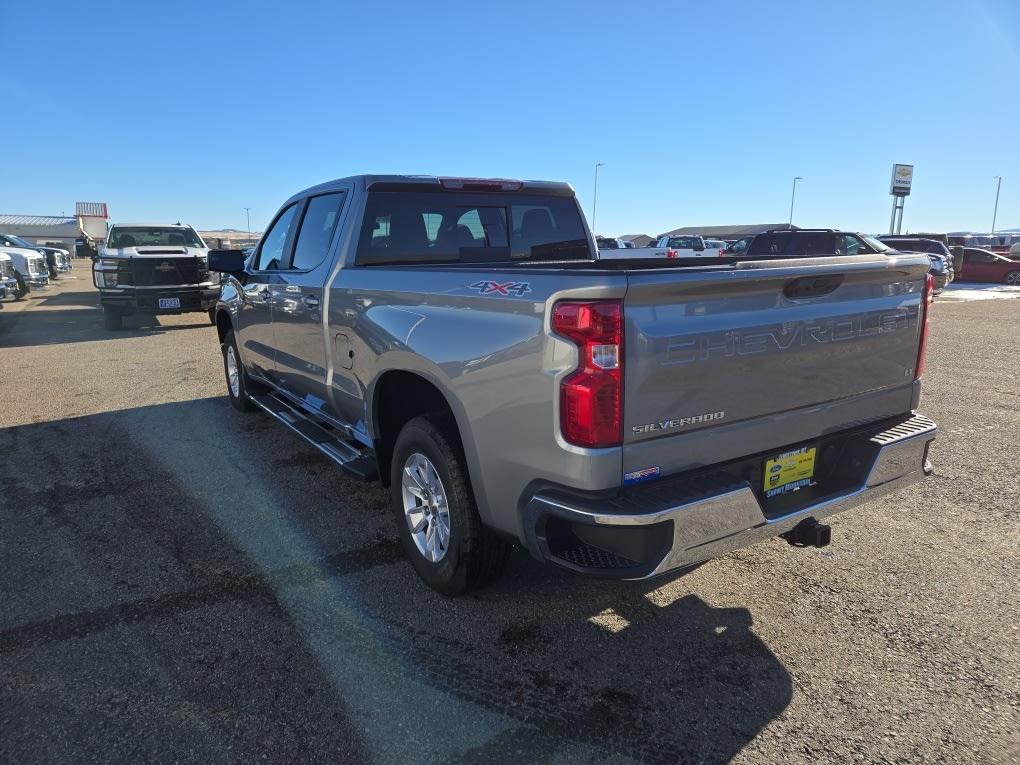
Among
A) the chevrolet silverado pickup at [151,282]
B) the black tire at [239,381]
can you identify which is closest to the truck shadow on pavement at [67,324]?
the chevrolet silverado pickup at [151,282]

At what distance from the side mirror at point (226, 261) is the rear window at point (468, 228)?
79.0 inches

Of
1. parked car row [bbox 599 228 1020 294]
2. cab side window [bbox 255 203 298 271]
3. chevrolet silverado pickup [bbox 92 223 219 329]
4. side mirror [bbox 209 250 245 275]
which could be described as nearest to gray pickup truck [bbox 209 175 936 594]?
parked car row [bbox 599 228 1020 294]

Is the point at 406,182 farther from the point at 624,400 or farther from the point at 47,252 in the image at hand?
the point at 47,252

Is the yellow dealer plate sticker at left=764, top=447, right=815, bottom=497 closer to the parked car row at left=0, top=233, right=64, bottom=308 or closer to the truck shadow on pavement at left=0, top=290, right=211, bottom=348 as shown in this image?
the truck shadow on pavement at left=0, top=290, right=211, bottom=348

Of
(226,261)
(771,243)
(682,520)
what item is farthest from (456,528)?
(771,243)

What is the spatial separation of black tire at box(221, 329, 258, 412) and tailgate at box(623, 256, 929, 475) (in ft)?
16.2

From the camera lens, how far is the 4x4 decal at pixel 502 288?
247 centimetres

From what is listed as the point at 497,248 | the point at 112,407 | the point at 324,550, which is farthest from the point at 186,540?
the point at 112,407

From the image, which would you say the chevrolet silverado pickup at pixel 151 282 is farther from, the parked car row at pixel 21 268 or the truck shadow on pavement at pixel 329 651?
the truck shadow on pavement at pixel 329 651

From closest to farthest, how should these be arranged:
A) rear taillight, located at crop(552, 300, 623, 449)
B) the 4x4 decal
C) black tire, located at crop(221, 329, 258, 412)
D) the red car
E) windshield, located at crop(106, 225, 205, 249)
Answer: rear taillight, located at crop(552, 300, 623, 449)
the 4x4 decal
black tire, located at crop(221, 329, 258, 412)
windshield, located at crop(106, 225, 205, 249)
the red car

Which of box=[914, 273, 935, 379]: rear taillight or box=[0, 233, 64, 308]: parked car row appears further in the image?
box=[0, 233, 64, 308]: parked car row

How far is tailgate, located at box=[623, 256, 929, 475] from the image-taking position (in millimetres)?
2311

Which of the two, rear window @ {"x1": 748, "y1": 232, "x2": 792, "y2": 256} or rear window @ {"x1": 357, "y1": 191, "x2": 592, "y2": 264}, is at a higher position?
rear window @ {"x1": 357, "y1": 191, "x2": 592, "y2": 264}

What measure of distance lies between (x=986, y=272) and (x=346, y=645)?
32543 millimetres
